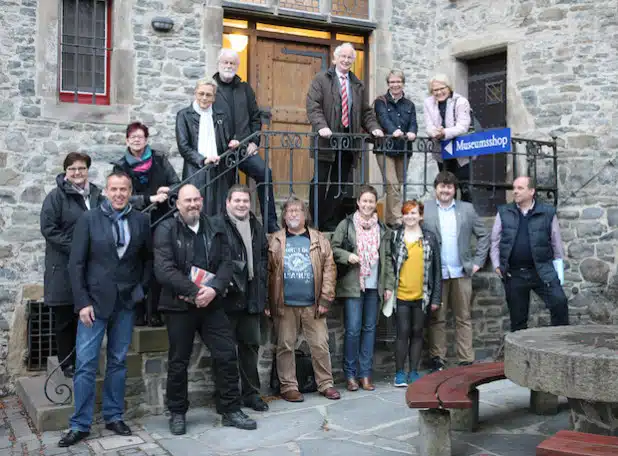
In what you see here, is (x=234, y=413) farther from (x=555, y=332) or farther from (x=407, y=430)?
(x=555, y=332)

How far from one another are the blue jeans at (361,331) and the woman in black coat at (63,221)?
2.32 m

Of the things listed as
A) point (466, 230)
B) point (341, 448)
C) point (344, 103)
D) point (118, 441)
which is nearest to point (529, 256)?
point (466, 230)

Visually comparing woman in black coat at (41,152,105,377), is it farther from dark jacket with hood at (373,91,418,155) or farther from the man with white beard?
dark jacket with hood at (373,91,418,155)

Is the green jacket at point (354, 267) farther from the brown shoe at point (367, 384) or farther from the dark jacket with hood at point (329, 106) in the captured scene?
the dark jacket with hood at point (329, 106)

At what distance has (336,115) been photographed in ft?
22.7

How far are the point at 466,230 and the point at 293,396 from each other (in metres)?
2.24

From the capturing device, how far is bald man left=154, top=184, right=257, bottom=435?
16.8 feet

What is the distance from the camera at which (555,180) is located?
8484 millimetres


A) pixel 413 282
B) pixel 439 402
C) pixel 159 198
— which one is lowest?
pixel 439 402

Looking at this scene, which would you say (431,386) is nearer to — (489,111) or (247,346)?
(247,346)

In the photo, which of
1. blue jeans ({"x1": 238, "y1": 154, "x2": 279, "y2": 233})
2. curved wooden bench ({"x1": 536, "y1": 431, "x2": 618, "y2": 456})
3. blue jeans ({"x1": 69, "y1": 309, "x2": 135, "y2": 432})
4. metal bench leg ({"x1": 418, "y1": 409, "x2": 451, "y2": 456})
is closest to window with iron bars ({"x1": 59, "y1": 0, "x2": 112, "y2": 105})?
blue jeans ({"x1": 238, "y1": 154, "x2": 279, "y2": 233})

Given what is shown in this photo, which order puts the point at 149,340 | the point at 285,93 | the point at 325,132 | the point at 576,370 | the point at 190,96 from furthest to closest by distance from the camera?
the point at 285,93 < the point at 190,96 < the point at 325,132 < the point at 149,340 < the point at 576,370

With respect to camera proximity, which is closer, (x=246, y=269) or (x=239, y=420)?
(x=239, y=420)

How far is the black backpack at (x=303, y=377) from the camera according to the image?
20.7ft
